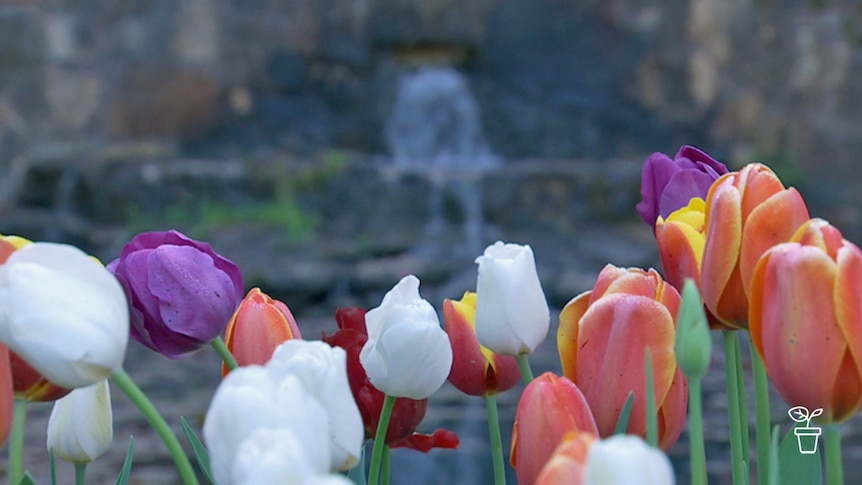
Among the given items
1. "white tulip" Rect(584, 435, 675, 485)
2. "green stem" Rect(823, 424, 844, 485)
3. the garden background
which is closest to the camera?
"white tulip" Rect(584, 435, 675, 485)

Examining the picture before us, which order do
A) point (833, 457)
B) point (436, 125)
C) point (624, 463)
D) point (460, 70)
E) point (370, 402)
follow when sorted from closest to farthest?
point (624, 463) < point (833, 457) < point (370, 402) < point (436, 125) < point (460, 70)

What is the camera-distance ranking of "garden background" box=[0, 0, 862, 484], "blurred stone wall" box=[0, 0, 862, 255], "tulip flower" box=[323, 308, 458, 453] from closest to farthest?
"tulip flower" box=[323, 308, 458, 453], "garden background" box=[0, 0, 862, 484], "blurred stone wall" box=[0, 0, 862, 255]

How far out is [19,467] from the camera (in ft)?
1.24

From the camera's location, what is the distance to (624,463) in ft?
0.85

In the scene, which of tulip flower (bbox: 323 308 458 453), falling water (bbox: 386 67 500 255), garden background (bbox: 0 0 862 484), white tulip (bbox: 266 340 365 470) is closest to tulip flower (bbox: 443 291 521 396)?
tulip flower (bbox: 323 308 458 453)

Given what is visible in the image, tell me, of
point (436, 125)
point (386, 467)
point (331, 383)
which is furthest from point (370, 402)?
point (436, 125)

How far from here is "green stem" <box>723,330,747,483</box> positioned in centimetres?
43

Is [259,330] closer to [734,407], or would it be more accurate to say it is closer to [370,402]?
[370,402]

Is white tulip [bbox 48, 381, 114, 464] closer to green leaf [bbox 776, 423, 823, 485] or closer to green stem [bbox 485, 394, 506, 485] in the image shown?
green stem [bbox 485, 394, 506, 485]

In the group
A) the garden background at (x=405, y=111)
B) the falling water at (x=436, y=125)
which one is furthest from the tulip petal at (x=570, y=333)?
the falling water at (x=436, y=125)

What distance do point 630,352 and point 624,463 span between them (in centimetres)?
15

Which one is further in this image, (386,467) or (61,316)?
(386,467)

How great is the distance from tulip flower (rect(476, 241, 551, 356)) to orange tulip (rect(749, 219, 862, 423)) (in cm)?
10

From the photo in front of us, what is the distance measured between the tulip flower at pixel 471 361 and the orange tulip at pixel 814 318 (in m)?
0.15
